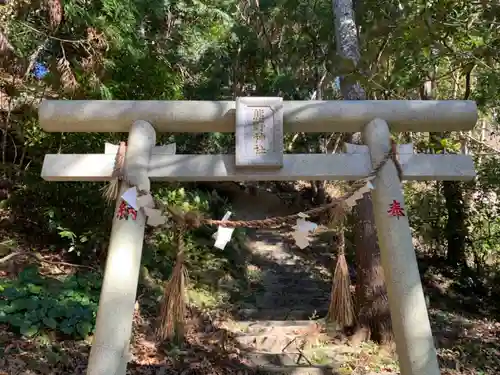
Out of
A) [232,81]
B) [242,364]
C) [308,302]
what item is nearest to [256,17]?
[232,81]

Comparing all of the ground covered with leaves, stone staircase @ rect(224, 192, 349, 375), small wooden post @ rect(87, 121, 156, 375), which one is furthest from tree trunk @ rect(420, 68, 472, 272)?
small wooden post @ rect(87, 121, 156, 375)

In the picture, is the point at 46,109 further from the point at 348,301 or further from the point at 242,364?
the point at 242,364

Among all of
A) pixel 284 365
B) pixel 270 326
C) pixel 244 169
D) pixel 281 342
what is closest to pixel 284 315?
pixel 270 326

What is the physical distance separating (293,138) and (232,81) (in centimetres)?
263

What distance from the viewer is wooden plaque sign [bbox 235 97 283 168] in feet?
8.98

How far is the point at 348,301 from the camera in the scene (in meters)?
3.35

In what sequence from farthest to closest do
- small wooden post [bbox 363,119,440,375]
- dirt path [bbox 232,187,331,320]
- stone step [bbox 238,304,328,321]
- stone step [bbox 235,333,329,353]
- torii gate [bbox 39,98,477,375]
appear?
dirt path [bbox 232,187,331,320] < stone step [bbox 238,304,328,321] < stone step [bbox 235,333,329,353] < torii gate [bbox 39,98,477,375] < small wooden post [bbox 363,119,440,375]

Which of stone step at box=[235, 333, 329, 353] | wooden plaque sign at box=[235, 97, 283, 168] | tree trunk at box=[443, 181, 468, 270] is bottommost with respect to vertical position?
stone step at box=[235, 333, 329, 353]

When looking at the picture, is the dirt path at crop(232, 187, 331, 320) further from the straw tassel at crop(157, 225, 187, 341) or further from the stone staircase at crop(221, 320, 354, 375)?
the straw tassel at crop(157, 225, 187, 341)

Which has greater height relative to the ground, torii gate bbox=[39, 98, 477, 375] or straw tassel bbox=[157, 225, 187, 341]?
torii gate bbox=[39, 98, 477, 375]

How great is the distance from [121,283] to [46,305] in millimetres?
2352

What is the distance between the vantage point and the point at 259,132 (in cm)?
279

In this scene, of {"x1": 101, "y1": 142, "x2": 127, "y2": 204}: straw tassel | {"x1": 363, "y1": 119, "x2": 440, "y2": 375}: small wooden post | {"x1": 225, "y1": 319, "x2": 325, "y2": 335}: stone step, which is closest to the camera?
{"x1": 363, "y1": 119, "x2": 440, "y2": 375}: small wooden post

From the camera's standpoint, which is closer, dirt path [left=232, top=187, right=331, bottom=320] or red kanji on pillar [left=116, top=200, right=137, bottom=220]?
red kanji on pillar [left=116, top=200, right=137, bottom=220]
